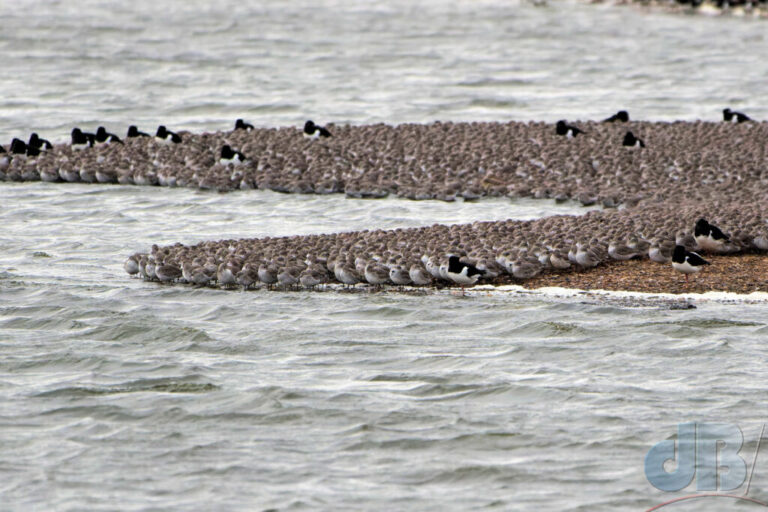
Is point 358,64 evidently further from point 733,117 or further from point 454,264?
point 454,264

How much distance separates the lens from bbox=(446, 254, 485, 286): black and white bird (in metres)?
16.1

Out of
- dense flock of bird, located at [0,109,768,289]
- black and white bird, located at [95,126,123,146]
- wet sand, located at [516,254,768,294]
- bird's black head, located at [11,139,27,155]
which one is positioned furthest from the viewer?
black and white bird, located at [95,126,123,146]

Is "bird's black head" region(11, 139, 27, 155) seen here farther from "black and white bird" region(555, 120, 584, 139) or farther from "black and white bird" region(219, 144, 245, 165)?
"black and white bird" region(555, 120, 584, 139)

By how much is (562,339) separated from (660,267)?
295cm

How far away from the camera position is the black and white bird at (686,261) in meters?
15.8

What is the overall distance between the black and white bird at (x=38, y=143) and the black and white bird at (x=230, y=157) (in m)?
4.38

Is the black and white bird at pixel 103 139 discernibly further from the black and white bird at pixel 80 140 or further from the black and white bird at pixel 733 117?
the black and white bird at pixel 733 117

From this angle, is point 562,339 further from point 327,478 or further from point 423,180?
point 423,180

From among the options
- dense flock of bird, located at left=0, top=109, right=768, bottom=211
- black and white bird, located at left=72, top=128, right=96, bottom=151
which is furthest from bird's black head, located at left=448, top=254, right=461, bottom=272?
black and white bird, located at left=72, top=128, right=96, bottom=151

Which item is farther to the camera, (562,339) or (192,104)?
(192,104)

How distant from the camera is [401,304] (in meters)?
15.8

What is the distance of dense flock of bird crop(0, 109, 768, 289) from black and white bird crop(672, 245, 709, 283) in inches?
1.1

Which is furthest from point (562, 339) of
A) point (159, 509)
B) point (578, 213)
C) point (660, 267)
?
point (578, 213)

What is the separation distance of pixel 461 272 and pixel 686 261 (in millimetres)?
2842
